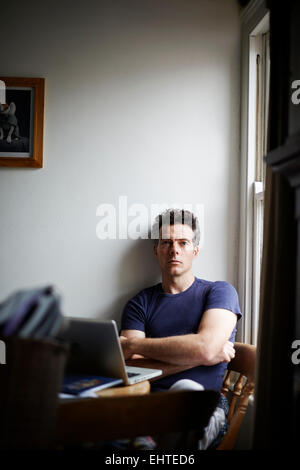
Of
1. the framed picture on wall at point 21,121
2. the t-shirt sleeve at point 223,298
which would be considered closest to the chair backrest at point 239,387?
the t-shirt sleeve at point 223,298

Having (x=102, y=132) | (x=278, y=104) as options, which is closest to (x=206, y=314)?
(x=278, y=104)

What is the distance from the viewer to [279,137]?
175 cm

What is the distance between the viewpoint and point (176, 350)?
1.97m

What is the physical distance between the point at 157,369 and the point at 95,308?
0.81 metres

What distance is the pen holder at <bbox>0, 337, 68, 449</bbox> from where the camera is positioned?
3.48 feet

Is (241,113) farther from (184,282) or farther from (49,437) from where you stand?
(49,437)

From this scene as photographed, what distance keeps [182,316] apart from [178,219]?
51 centimetres

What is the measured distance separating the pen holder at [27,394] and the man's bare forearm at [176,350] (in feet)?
3.10

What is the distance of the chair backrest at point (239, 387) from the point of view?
6.27ft

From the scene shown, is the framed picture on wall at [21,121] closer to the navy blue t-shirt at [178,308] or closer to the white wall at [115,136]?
the white wall at [115,136]

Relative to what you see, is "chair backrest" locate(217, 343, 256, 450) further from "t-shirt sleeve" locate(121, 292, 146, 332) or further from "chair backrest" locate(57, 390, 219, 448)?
"chair backrest" locate(57, 390, 219, 448)

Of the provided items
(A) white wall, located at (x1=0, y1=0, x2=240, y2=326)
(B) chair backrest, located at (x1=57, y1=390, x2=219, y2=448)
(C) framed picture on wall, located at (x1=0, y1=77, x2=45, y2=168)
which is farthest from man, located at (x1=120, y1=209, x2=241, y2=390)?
(C) framed picture on wall, located at (x1=0, y1=77, x2=45, y2=168)

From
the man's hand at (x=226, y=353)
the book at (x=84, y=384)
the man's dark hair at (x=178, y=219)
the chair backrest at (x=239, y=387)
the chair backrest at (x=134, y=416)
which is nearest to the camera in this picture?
the chair backrest at (x=134, y=416)

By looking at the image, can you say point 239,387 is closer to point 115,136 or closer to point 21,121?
point 115,136
